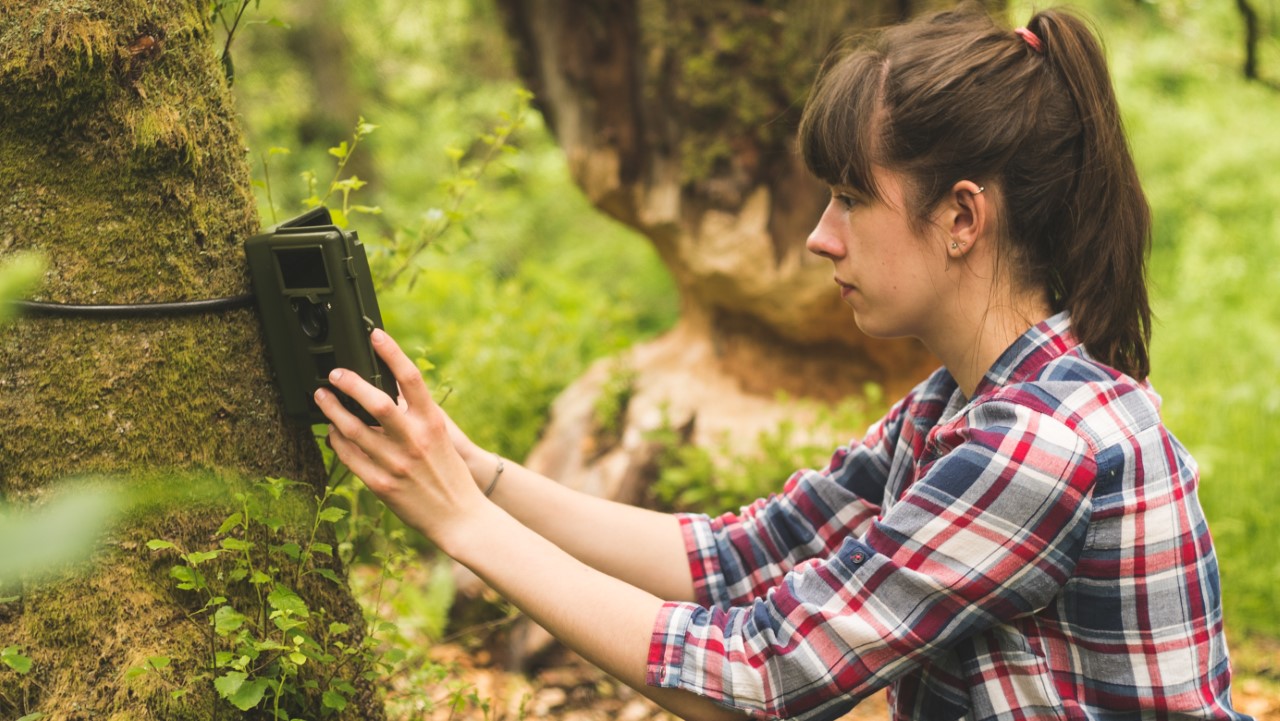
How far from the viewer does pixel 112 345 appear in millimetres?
1414

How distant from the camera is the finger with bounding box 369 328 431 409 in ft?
4.54

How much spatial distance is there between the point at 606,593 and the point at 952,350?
693 mm

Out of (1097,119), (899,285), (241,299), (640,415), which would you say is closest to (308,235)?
(241,299)

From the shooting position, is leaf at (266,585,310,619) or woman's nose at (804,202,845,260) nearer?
leaf at (266,585,310,619)

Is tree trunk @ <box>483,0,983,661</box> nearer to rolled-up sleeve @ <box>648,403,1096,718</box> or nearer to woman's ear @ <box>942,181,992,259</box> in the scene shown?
woman's ear @ <box>942,181,992,259</box>

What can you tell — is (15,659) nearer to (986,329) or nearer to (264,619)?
(264,619)

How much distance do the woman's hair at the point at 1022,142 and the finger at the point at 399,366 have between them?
73 centimetres

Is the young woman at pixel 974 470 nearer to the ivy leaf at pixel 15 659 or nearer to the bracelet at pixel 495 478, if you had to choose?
the bracelet at pixel 495 478

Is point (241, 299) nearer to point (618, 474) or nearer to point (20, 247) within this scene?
point (20, 247)

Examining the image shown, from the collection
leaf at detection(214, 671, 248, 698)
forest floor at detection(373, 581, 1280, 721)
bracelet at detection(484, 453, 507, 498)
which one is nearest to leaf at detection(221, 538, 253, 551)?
leaf at detection(214, 671, 248, 698)

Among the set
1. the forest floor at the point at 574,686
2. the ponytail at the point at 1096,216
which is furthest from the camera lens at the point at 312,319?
the forest floor at the point at 574,686

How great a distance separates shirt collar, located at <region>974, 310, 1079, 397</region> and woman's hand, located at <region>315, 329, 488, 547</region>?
2.68ft

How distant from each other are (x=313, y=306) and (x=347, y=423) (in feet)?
0.57

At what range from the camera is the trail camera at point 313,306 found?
138 cm
